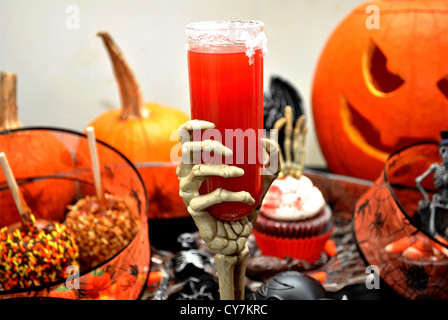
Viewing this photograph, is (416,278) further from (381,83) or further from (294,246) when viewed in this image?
(381,83)

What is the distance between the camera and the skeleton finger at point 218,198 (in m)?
0.49

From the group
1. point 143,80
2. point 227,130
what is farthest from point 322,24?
point 227,130

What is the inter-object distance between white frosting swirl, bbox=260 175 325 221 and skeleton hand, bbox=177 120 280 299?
244mm

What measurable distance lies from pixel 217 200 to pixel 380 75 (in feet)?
2.13

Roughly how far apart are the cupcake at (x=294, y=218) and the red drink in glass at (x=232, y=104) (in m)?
0.29

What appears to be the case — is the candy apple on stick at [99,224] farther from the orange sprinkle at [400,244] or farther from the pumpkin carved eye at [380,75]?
the pumpkin carved eye at [380,75]

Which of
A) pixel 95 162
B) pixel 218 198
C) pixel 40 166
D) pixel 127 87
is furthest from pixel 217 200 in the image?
pixel 127 87

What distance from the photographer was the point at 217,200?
49 cm

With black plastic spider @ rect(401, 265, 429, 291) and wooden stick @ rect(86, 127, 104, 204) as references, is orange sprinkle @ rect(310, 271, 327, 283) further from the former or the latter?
wooden stick @ rect(86, 127, 104, 204)

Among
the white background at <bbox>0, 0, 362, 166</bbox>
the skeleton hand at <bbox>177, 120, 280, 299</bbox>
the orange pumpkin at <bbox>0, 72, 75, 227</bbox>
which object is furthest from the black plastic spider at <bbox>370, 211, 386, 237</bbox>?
the white background at <bbox>0, 0, 362, 166</bbox>

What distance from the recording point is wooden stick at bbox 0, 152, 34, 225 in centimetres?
62

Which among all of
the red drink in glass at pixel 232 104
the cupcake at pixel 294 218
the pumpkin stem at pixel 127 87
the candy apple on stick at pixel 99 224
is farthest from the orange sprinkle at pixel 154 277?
the pumpkin stem at pixel 127 87
